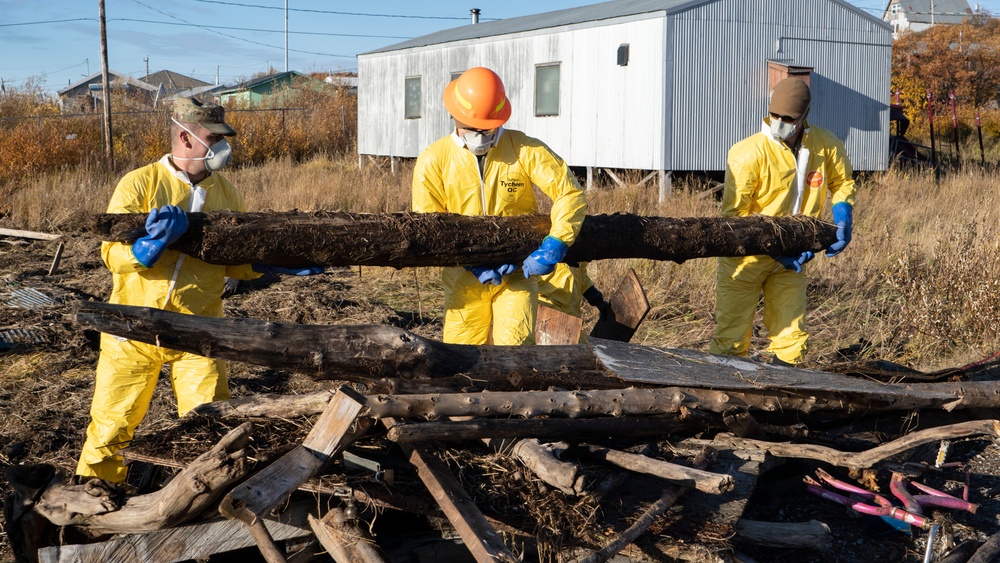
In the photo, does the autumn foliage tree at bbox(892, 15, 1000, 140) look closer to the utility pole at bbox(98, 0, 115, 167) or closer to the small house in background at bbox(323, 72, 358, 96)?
the small house in background at bbox(323, 72, 358, 96)

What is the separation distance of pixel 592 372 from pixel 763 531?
99 centimetres

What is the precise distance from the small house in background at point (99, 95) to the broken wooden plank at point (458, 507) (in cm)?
1803

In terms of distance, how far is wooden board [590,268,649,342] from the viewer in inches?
223

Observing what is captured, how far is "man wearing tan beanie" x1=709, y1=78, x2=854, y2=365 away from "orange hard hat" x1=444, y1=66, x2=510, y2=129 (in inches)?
66.6

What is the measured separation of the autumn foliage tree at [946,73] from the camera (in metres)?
29.1

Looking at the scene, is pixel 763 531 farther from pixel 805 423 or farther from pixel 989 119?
pixel 989 119

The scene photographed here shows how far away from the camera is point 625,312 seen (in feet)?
→ 18.9

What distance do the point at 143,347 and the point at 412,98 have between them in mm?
18510

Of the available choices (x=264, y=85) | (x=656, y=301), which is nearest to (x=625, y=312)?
(x=656, y=301)

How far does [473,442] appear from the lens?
3.37 meters

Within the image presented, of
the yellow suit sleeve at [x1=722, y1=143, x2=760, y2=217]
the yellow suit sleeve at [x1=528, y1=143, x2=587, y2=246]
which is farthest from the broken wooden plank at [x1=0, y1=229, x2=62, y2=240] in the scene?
the yellow suit sleeve at [x1=722, y1=143, x2=760, y2=217]

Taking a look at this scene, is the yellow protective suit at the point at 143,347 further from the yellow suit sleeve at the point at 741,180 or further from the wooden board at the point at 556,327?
the yellow suit sleeve at the point at 741,180

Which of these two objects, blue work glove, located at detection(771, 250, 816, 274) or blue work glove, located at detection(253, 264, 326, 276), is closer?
blue work glove, located at detection(253, 264, 326, 276)

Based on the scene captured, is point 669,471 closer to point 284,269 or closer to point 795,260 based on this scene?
point 284,269
